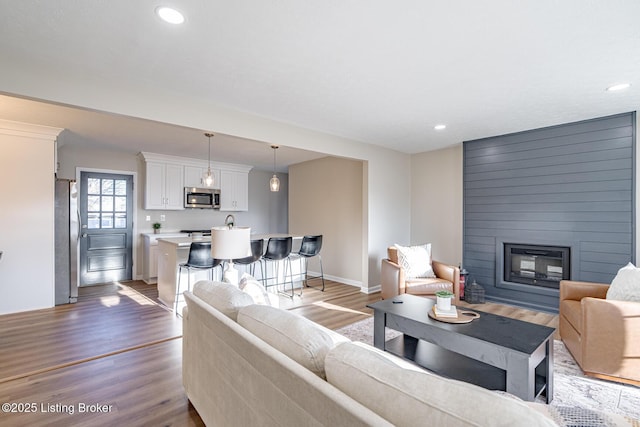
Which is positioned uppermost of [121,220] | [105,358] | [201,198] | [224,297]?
[201,198]

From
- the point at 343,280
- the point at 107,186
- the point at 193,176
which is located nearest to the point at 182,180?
the point at 193,176

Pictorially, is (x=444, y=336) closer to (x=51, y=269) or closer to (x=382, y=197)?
(x=382, y=197)

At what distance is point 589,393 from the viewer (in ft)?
7.14

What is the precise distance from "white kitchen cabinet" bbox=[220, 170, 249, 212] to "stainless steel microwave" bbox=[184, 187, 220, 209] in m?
0.15

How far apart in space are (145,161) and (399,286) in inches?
203

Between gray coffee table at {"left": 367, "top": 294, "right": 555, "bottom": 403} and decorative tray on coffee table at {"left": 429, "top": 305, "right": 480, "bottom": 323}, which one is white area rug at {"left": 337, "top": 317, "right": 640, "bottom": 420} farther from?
decorative tray on coffee table at {"left": 429, "top": 305, "right": 480, "bottom": 323}

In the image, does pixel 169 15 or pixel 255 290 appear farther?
pixel 255 290

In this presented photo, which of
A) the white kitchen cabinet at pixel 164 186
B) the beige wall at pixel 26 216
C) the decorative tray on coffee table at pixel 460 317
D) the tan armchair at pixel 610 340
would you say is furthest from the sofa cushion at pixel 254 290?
the white kitchen cabinet at pixel 164 186

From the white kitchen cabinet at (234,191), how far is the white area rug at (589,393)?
6.20m

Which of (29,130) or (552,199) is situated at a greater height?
(29,130)

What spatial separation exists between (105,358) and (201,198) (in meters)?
4.18

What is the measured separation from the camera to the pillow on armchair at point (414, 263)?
4.13 meters

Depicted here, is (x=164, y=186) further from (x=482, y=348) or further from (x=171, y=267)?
(x=482, y=348)

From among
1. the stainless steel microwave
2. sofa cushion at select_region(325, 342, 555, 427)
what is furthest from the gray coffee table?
the stainless steel microwave
